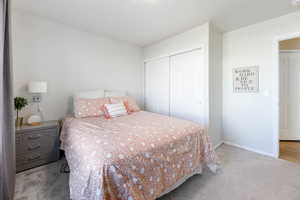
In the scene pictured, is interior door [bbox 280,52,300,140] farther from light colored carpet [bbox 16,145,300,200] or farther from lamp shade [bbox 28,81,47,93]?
lamp shade [bbox 28,81,47,93]

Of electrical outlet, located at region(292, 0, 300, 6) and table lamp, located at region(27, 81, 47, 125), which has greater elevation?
electrical outlet, located at region(292, 0, 300, 6)

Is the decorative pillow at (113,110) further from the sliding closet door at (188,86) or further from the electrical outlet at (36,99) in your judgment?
the sliding closet door at (188,86)

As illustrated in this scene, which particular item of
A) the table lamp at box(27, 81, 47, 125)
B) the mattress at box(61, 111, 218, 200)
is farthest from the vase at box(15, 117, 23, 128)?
the mattress at box(61, 111, 218, 200)

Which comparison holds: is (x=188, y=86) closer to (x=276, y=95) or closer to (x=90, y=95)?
(x=276, y=95)

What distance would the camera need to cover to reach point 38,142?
6.96 feet

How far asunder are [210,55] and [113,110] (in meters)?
2.08

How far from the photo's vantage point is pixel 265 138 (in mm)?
2576

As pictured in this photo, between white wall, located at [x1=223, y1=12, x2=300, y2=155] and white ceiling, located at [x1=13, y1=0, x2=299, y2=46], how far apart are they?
0.20 meters

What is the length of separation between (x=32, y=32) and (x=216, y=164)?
362 cm

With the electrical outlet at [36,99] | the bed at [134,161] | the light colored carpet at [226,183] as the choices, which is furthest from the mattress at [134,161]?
the electrical outlet at [36,99]

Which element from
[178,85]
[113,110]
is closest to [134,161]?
[113,110]

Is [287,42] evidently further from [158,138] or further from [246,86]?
[158,138]

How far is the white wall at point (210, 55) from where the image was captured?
260cm

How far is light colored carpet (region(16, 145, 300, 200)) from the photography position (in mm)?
1562
